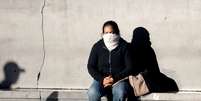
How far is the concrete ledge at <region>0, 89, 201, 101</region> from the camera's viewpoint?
8031 mm

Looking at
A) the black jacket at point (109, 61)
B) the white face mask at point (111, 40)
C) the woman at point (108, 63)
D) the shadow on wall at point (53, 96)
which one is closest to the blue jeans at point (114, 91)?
the woman at point (108, 63)

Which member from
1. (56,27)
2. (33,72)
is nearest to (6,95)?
(33,72)

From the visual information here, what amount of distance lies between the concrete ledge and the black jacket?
20.7 inches

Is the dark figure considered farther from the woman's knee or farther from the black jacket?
the woman's knee

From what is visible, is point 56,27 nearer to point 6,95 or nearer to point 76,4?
point 76,4

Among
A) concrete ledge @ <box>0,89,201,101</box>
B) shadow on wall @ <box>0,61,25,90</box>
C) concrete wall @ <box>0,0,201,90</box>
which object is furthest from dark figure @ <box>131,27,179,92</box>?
shadow on wall @ <box>0,61,25,90</box>

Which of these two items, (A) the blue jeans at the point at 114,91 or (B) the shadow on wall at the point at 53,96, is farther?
(B) the shadow on wall at the point at 53,96

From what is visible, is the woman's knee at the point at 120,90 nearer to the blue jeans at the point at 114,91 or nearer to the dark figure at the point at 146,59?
the blue jeans at the point at 114,91

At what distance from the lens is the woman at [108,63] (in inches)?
300

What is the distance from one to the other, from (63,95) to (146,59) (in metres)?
1.22

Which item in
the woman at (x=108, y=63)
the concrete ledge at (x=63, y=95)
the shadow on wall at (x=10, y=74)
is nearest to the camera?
the woman at (x=108, y=63)

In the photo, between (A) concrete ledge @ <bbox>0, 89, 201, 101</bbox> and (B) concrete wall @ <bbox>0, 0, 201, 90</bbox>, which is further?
(B) concrete wall @ <bbox>0, 0, 201, 90</bbox>

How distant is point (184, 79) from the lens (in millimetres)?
8320

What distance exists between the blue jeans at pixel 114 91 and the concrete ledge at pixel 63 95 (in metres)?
0.49
